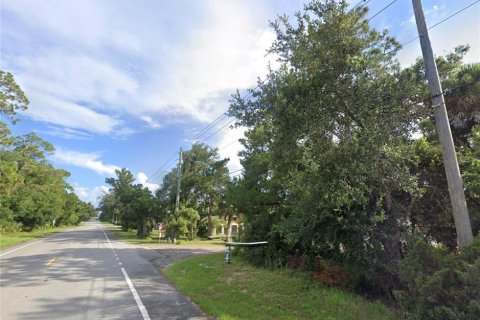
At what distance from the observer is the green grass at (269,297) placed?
7883mm

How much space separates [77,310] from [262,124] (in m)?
6.22

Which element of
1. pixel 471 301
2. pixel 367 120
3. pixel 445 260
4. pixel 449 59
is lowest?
pixel 471 301

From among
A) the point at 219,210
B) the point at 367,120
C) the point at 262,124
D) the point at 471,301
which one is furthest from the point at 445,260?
the point at 219,210

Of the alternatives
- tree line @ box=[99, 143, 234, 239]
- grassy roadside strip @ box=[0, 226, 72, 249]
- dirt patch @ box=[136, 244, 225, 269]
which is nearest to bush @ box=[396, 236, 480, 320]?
dirt patch @ box=[136, 244, 225, 269]

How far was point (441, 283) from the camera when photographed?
5.67 m

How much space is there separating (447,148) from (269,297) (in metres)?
5.81

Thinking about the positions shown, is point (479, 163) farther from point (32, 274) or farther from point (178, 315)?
point (32, 274)

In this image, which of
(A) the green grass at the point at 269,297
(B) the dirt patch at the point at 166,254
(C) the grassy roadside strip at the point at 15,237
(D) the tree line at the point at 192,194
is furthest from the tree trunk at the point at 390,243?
(D) the tree line at the point at 192,194

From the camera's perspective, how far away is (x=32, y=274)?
12.3 meters

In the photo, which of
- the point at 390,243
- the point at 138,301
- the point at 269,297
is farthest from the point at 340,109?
the point at 138,301

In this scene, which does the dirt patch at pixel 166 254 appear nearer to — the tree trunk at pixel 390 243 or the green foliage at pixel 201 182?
the tree trunk at pixel 390 243

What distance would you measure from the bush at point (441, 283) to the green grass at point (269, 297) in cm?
189

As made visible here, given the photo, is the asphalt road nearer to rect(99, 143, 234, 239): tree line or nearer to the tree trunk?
the tree trunk

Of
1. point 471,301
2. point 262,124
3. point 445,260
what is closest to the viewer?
point 471,301
